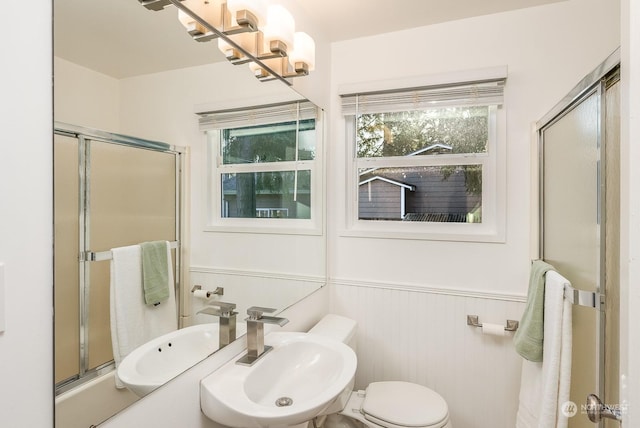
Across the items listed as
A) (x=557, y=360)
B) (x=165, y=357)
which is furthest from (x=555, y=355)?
(x=165, y=357)

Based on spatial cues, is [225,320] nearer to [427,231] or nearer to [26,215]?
[26,215]

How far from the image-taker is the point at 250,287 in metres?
1.41

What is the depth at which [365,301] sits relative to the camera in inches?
80.4

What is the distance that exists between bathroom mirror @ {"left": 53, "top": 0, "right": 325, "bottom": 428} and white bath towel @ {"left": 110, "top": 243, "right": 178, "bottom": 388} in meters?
0.03

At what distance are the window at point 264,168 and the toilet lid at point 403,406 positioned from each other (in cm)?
88

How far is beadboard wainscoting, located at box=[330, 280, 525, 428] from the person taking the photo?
1.78m

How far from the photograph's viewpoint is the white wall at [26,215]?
604 millimetres

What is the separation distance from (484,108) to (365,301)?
1229 mm

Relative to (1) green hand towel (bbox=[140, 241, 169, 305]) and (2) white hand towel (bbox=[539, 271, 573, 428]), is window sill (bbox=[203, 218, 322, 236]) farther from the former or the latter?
(2) white hand towel (bbox=[539, 271, 573, 428])

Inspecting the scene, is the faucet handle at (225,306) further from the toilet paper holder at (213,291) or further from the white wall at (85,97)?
the white wall at (85,97)

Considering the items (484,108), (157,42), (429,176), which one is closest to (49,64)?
(157,42)

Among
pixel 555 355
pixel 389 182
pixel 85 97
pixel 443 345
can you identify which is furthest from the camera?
pixel 389 182

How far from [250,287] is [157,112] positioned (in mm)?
750

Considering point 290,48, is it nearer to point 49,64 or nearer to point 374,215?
point 49,64
